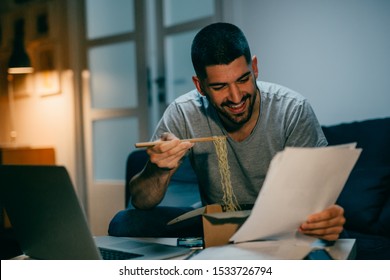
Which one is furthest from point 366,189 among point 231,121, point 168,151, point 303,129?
point 168,151

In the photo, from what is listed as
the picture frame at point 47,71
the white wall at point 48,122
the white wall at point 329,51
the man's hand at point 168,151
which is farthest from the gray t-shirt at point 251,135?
the picture frame at point 47,71

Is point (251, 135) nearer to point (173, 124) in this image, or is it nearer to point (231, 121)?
point (231, 121)

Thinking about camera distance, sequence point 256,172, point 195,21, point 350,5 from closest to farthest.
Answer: point 256,172
point 350,5
point 195,21

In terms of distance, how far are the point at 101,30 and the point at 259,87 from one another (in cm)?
227

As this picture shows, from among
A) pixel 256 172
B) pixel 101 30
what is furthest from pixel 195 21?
pixel 256 172

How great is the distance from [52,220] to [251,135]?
0.73m

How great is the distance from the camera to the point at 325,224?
2.90 feet

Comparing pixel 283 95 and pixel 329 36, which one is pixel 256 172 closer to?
pixel 283 95

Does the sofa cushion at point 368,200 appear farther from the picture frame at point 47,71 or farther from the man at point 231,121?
the picture frame at point 47,71

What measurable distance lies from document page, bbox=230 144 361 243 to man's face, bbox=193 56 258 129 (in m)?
0.55

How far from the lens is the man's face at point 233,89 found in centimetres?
135

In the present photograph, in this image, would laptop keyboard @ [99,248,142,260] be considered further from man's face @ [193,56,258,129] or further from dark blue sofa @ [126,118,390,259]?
dark blue sofa @ [126,118,390,259]

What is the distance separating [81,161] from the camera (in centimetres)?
371

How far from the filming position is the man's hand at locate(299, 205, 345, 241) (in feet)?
2.86
